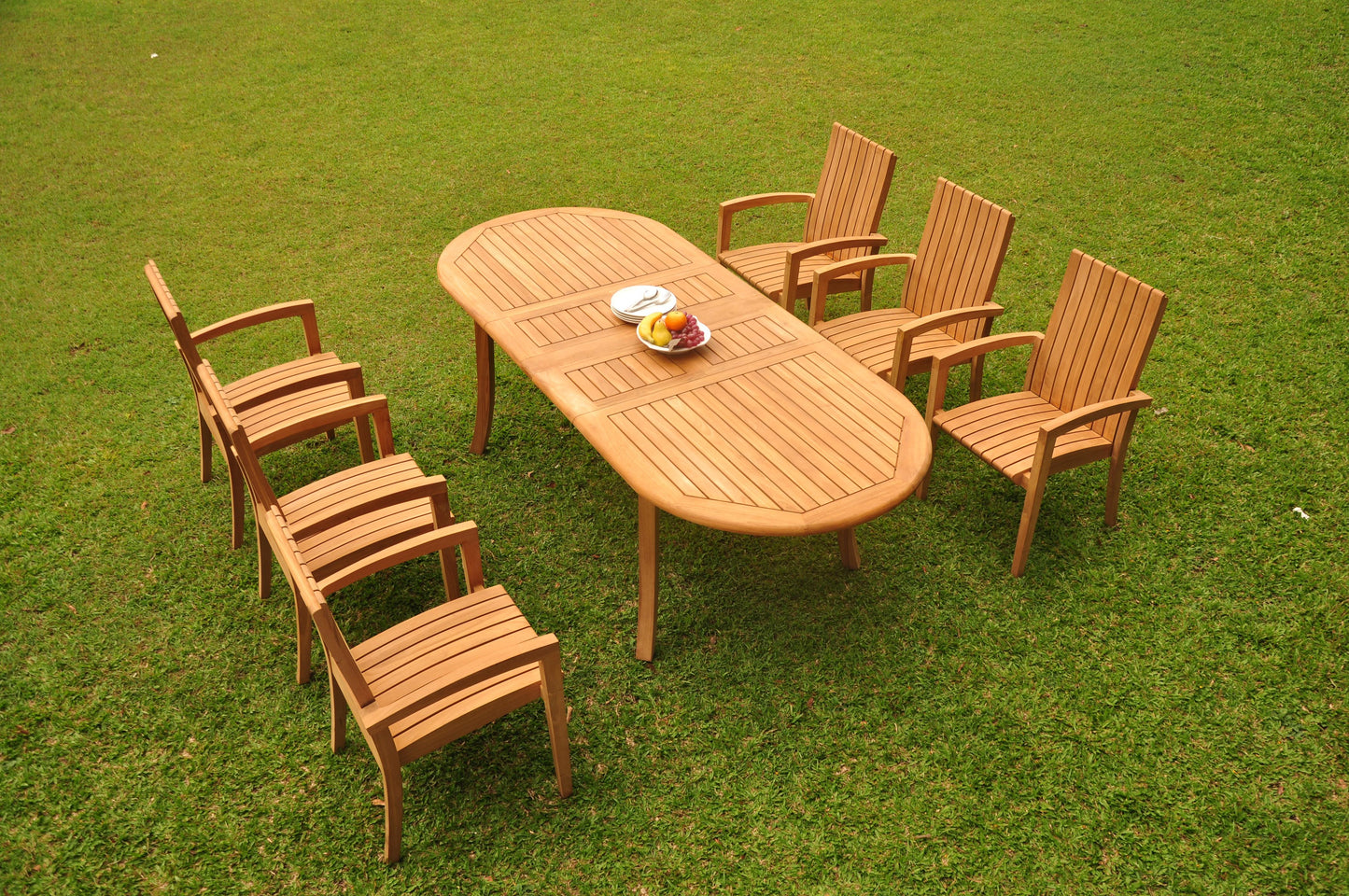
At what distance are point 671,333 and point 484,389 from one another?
1.26 metres

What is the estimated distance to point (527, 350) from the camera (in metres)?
3.98

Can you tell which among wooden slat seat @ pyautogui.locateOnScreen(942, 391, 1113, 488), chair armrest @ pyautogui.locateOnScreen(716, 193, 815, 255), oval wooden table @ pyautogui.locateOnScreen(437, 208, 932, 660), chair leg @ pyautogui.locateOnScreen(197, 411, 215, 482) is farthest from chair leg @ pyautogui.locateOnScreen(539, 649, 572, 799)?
chair armrest @ pyautogui.locateOnScreen(716, 193, 815, 255)

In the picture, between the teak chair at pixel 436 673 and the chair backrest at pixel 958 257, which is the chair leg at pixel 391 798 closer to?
the teak chair at pixel 436 673

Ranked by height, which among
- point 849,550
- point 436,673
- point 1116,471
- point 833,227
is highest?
point 833,227

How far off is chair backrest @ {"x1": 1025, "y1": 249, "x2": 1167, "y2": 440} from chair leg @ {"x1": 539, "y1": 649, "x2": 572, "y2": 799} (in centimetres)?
270

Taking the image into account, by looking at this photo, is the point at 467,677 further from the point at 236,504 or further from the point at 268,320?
the point at 268,320

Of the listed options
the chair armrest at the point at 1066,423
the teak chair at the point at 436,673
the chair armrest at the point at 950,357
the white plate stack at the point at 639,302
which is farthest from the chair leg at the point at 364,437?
the chair armrest at the point at 1066,423

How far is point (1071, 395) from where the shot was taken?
4.34m

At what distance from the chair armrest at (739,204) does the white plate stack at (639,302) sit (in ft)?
4.64

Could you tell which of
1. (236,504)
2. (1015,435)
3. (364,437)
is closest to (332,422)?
(364,437)

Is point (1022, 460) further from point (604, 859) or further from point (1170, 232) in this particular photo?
point (1170, 232)

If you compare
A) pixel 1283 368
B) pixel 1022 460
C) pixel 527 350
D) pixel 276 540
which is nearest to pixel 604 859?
pixel 276 540

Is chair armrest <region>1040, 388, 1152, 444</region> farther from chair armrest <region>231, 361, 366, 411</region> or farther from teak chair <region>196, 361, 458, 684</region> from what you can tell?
chair armrest <region>231, 361, 366, 411</region>

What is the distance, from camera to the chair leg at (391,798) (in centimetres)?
286
